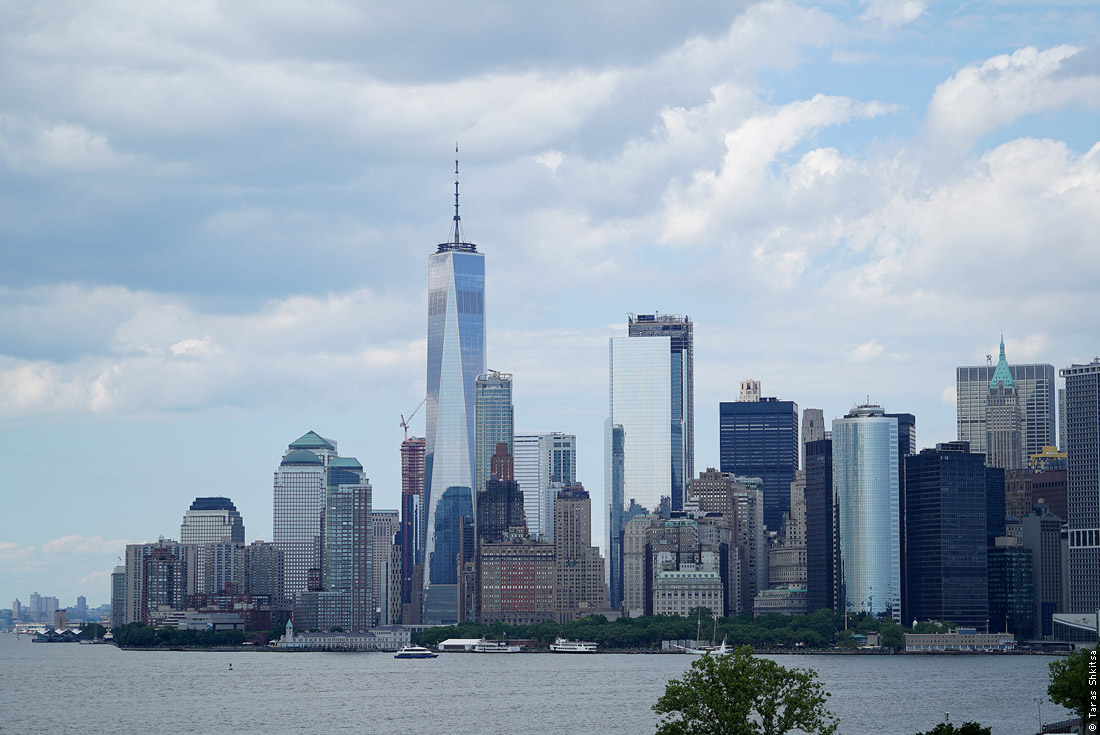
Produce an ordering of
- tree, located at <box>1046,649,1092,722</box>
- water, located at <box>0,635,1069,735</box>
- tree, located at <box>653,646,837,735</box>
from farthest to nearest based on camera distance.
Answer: water, located at <box>0,635,1069,735</box> → tree, located at <box>1046,649,1092,722</box> → tree, located at <box>653,646,837,735</box>

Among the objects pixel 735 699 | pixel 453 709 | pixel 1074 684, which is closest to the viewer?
pixel 735 699

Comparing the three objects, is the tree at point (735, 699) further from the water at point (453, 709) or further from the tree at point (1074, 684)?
the water at point (453, 709)

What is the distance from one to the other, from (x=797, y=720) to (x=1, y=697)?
14275 centimetres

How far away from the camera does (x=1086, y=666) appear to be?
8581 centimetres

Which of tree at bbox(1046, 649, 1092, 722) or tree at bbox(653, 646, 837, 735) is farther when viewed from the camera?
tree at bbox(1046, 649, 1092, 722)

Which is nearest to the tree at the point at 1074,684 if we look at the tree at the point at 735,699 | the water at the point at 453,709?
the tree at the point at 735,699

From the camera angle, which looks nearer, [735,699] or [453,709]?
[735,699]

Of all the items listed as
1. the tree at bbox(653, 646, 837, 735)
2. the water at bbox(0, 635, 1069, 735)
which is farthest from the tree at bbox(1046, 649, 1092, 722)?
the water at bbox(0, 635, 1069, 735)

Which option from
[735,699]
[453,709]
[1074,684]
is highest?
[735,699]

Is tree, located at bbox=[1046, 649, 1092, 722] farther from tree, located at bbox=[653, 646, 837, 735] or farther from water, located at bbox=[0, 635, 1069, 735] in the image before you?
water, located at bbox=[0, 635, 1069, 735]

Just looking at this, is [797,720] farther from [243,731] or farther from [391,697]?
[391,697]

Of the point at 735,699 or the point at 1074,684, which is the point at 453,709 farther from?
the point at 735,699

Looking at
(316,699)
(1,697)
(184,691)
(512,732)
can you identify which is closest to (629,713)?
(512,732)

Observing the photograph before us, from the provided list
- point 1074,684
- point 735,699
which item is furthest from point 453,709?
point 735,699
